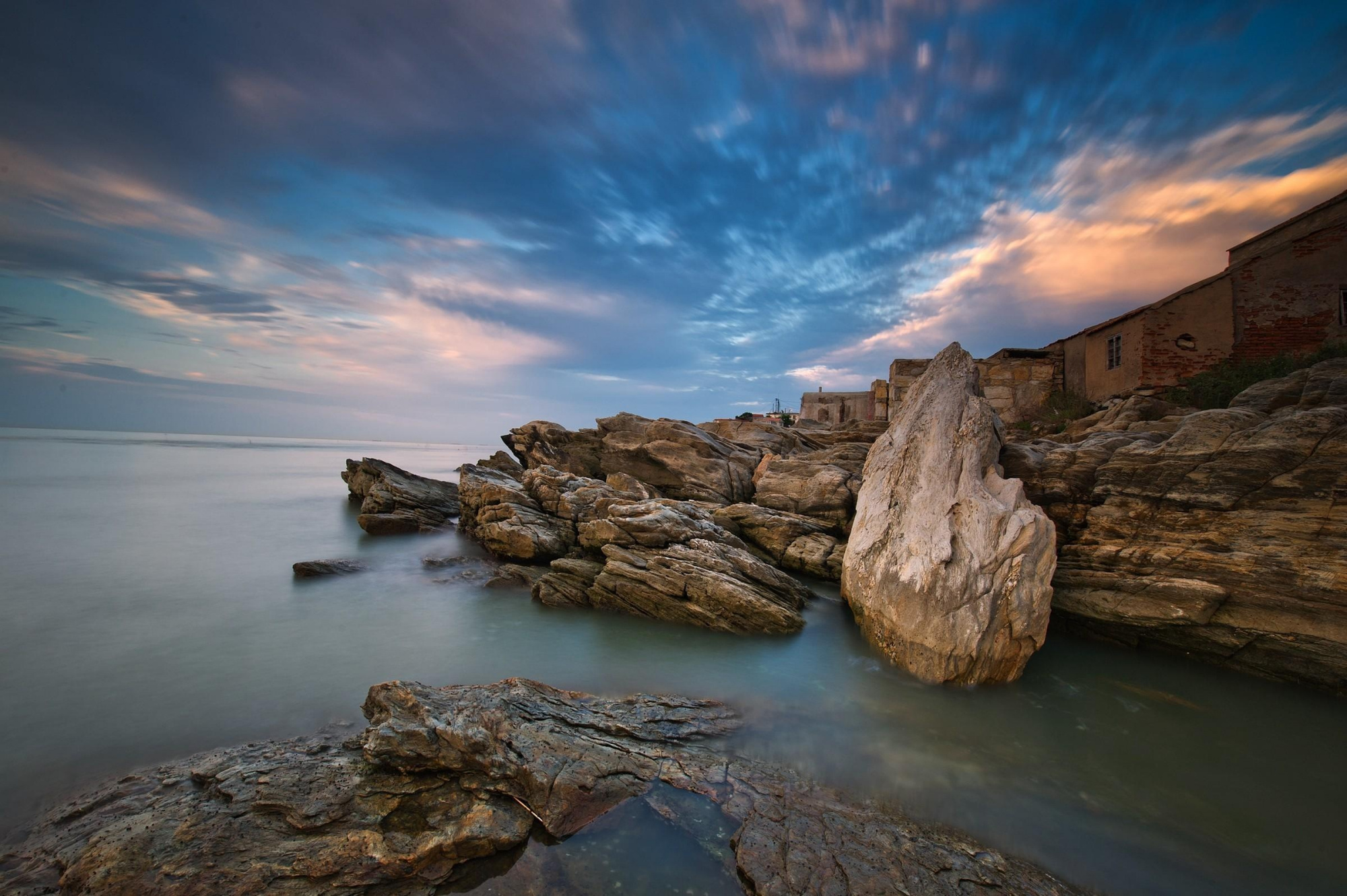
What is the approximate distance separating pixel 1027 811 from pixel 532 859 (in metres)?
4.55

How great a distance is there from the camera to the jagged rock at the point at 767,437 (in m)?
22.8

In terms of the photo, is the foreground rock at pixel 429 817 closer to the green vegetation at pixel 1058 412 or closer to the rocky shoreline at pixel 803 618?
the rocky shoreline at pixel 803 618

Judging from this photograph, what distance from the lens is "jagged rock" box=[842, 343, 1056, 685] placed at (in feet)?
23.6

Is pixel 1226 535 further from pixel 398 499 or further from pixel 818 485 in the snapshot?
pixel 398 499

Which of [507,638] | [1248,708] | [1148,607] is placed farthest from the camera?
[507,638]

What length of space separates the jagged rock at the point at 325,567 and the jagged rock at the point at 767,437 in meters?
13.2

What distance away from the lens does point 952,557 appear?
7531mm

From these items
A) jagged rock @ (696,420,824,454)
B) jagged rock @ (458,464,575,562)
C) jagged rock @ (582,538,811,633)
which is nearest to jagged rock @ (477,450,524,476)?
jagged rock @ (458,464,575,562)

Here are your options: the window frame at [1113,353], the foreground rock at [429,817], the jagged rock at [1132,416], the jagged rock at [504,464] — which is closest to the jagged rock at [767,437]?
the jagged rock at [1132,416]

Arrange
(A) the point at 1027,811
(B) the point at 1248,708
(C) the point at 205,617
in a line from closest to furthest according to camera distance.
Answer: (A) the point at 1027,811 < (B) the point at 1248,708 < (C) the point at 205,617

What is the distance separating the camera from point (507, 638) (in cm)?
907

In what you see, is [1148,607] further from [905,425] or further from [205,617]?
[205,617]

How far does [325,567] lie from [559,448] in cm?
1247

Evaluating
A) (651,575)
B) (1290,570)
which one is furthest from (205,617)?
(1290,570)
